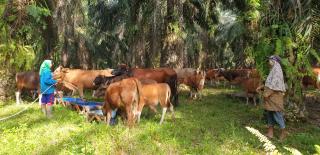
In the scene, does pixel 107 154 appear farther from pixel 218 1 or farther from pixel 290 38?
pixel 218 1

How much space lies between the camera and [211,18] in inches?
1076

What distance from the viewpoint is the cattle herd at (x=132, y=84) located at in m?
11.8

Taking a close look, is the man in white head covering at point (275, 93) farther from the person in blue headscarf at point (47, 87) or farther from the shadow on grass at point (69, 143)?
the person in blue headscarf at point (47, 87)

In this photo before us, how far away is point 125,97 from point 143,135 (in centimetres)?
157

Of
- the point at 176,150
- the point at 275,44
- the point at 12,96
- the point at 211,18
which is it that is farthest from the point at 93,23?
the point at 176,150

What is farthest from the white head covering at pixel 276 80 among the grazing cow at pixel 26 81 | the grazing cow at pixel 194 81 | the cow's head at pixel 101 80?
the grazing cow at pixel 26 81

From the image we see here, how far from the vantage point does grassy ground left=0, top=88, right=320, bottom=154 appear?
936 centimetres

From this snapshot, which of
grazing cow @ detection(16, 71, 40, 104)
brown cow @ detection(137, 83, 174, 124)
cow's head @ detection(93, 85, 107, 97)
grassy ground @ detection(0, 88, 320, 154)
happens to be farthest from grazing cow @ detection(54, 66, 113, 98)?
brown cow @ detection(137, 83, 174, 124)

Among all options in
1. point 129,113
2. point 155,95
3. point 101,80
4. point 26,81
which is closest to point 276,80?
point 155,95

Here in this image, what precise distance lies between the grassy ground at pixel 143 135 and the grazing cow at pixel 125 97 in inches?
20.8

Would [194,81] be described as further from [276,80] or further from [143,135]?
[143,135]

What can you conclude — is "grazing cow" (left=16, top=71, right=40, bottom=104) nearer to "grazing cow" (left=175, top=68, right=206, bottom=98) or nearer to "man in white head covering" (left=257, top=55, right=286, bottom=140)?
"grazing cow" (left=175, top=68, right=206, bottom=98)

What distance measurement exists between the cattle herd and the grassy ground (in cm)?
64

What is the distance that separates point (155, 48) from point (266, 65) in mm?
9137
